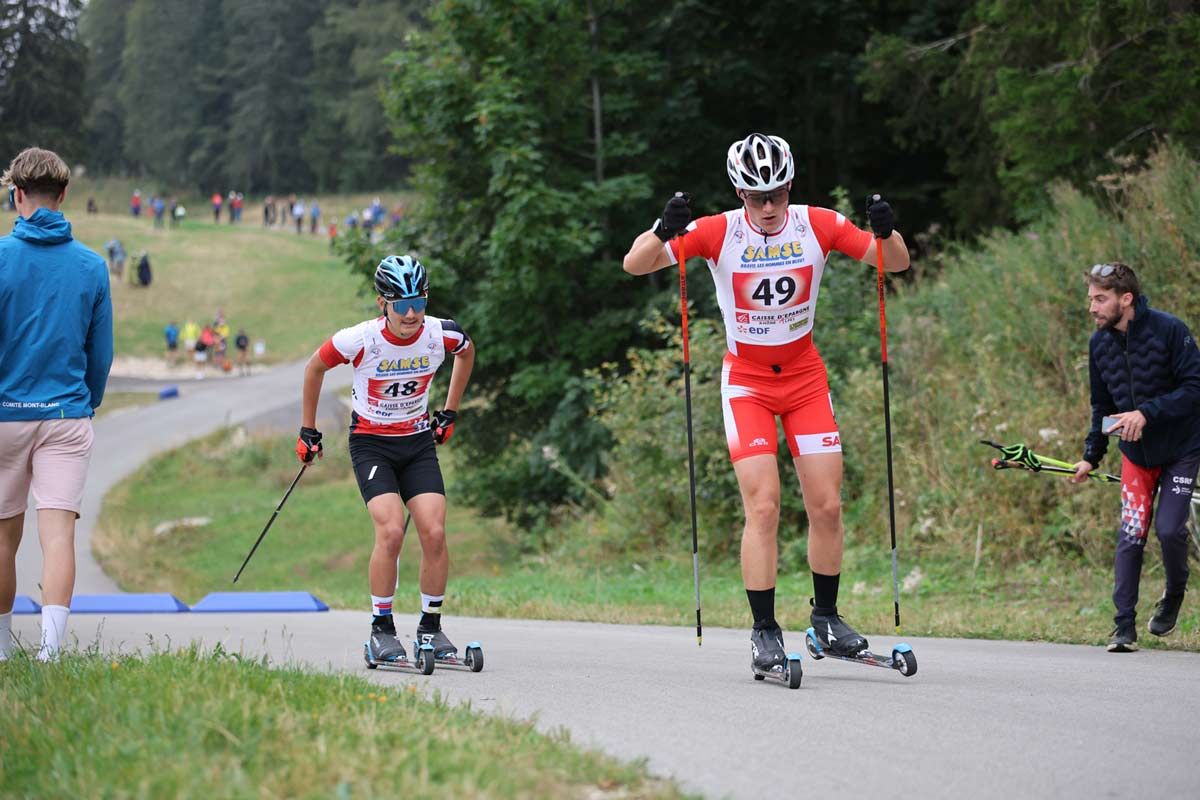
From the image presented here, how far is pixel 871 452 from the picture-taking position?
16.7 m

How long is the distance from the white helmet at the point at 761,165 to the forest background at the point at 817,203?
704cm

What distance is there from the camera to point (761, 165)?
24.8ft

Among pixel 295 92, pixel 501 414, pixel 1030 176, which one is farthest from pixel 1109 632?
pixel 295 92

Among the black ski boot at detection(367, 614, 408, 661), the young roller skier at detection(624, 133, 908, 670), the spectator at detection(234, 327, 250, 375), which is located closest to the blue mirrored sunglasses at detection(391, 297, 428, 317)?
the young roller skier at detection(624, 133, 908, 670)

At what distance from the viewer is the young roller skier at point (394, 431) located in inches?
330

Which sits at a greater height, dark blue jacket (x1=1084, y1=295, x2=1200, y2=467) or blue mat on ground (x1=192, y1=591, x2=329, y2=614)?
dark blue jacket (x1=1084, y1=295, x2=1200, y2=467)

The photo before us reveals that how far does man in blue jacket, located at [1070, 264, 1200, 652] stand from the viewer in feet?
28.9

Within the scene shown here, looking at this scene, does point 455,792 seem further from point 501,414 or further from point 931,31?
point 931,31

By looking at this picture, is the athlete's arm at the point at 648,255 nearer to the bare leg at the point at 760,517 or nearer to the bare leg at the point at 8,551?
the bare leg at the point at 760,517

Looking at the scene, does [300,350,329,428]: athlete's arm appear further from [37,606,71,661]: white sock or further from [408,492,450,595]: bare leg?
[37,606,71,661]: white sock

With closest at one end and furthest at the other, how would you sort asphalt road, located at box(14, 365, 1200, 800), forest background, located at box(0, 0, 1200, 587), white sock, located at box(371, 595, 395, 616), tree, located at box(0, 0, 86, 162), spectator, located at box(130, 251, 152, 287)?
asphalt road, located at box(14, 365, 1200, 800)
white sock, located at box(371, 595, 395, 616)
forest background, located at box(0, 0, 1200, 587)
spectator, located at box(130, 251, 152, 287)
tree, located at box(0, 0, 86, 162)

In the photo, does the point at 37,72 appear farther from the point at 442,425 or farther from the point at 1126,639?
the point at 1126,639

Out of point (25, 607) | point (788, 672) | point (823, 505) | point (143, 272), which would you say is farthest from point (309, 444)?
point (143, 272)

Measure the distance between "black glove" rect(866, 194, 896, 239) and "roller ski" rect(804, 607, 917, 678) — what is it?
2.07 meters
